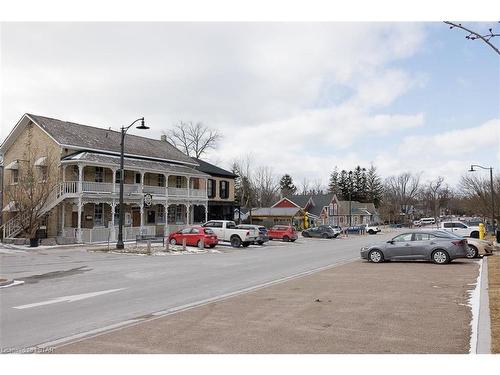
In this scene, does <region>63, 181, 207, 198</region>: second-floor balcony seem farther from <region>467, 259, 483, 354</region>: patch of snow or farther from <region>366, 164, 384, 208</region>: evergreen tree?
<region>366, 164, 384, 208</region>: evergreen tree

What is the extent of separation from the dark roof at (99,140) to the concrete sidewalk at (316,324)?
87.0 feet

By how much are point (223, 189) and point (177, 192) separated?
39.8 ft

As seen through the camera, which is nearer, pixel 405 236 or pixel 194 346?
pixel 194 346

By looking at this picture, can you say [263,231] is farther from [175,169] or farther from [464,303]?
[464,303]

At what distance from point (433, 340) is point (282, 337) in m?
2.23

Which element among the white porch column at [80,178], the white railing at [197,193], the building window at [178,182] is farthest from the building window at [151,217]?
the white porch column at [80,178]

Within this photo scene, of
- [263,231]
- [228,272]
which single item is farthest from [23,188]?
[228,272]

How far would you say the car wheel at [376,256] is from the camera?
20656 mm

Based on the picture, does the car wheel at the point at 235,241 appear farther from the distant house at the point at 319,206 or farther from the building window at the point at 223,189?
the distant house at the point at 319,206

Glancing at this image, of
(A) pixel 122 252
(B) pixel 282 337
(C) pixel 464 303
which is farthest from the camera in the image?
(A) pixel 122 252

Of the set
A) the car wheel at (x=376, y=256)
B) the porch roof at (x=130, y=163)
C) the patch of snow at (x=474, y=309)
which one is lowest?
the patch of snow at (x=474, y=309)

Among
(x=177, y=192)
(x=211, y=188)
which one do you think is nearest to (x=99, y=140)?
(x=177, y=192)

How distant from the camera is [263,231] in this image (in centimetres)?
3709

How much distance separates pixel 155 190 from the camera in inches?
1538
